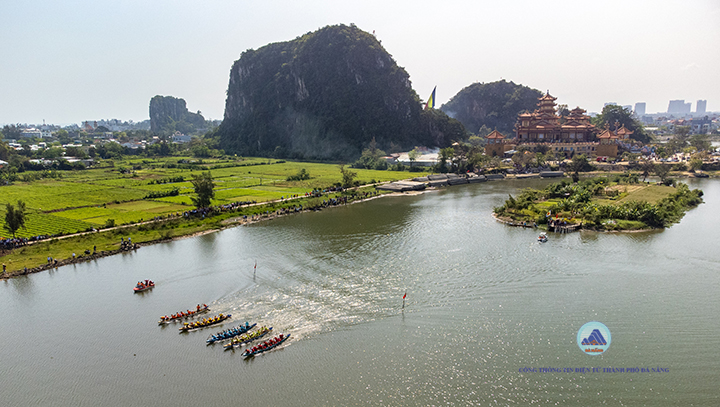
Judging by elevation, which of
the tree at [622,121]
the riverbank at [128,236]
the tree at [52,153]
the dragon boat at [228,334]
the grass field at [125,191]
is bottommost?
the dragon boat at [228,334]

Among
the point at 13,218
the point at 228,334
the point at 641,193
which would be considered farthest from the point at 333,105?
the point at 228,334

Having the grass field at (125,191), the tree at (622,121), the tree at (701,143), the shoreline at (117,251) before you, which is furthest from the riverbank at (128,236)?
the tree at (622,121)

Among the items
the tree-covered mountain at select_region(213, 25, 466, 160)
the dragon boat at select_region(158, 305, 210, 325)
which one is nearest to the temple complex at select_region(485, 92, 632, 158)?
the tree-covered mountain at select_region(213, 25, 466, 160)

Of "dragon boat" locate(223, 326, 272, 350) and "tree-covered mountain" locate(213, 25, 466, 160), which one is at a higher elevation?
"tree-covered mountain" locate(213, 25, 466, 160)

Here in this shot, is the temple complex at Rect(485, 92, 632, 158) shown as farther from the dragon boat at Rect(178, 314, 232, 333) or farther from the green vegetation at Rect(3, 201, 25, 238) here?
the green vegetation at Rect(3, 201, 25, 238)

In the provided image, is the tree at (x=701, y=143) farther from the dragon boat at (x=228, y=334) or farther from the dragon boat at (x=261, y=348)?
the dragon boat at (x=228, y=334)
